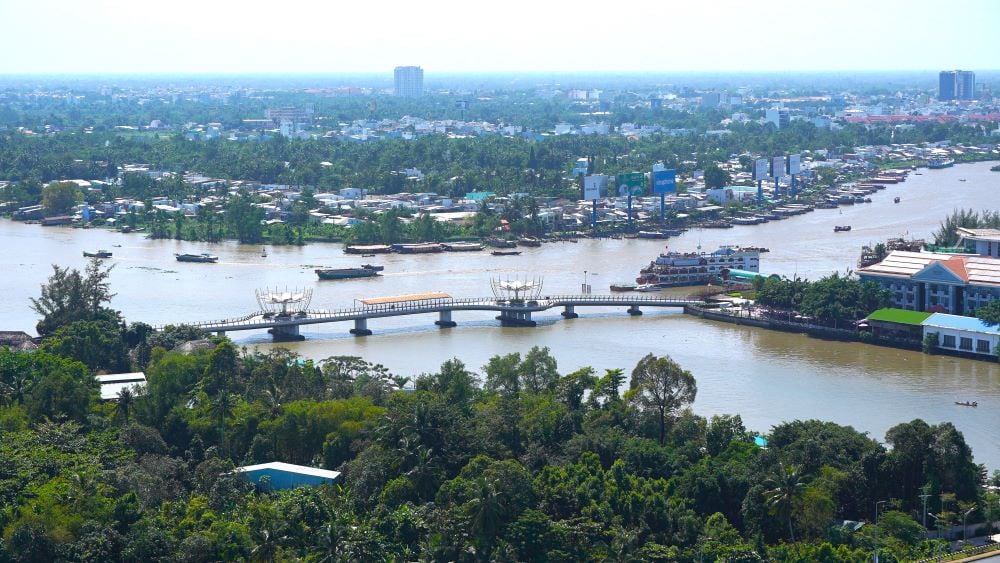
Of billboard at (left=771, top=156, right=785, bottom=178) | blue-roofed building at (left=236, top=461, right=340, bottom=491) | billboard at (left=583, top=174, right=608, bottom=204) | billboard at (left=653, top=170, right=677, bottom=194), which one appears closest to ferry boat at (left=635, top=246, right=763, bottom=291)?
billboard at (left=583, top=174, right=608, bottom=204)

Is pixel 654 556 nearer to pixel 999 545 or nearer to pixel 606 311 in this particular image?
pixel 999 545

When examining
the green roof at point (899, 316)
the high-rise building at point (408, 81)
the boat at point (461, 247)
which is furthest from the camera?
the high-rise building at point (408, 81)

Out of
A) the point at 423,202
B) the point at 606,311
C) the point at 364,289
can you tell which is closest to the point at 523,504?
the point at 606,311

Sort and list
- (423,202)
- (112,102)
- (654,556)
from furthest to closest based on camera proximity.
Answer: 1. (112,102)
2. (423,202)
3. (654,556)

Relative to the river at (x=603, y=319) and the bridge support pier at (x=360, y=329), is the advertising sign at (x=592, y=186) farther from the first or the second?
the bridge support pier at (x=360, y=329)

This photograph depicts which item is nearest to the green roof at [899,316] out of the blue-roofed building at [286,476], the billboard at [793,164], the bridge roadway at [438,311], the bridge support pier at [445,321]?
the bridge roadway at [438,311]

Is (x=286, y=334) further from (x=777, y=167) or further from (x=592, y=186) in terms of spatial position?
(x=777, y=167)

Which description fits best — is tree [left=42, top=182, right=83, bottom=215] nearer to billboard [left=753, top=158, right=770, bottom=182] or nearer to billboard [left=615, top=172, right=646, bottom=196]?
billboard [left=615, top=172, right=646, bottom=196]
